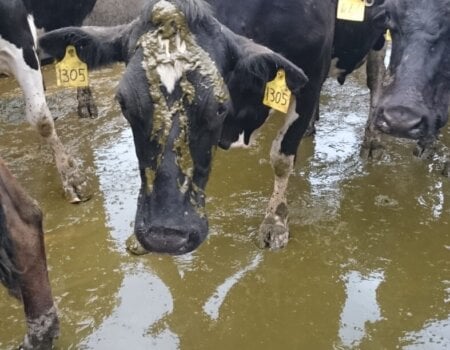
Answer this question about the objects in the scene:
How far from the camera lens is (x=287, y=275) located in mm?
4062

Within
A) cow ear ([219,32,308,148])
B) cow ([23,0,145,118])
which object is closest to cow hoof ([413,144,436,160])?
cow ear ([219,32,308,148])

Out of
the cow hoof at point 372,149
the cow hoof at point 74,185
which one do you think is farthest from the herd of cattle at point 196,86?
the cow hoof at point 372,149

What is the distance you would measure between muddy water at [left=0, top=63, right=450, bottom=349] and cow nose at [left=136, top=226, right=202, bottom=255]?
2.78 ft

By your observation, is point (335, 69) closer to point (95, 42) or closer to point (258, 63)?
point (258, 63)

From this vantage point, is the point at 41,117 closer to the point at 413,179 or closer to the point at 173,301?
the point at 173,301

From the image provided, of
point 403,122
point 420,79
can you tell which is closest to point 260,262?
point 403,122

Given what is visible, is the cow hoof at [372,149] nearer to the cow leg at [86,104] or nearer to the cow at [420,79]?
the cow at [420,79]

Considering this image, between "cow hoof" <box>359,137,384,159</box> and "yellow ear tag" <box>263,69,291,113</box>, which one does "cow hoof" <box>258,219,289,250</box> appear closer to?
"yellow ear tag" <box>263,69,291,113</box>

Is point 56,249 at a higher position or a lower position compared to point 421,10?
lower

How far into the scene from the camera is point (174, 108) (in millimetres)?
2793

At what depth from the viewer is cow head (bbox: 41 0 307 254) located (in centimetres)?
280

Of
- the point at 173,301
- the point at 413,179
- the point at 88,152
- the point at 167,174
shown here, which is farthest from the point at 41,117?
the point at 413,179

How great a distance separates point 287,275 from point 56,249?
1.78 m

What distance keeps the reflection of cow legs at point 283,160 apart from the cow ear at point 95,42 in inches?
55.6
